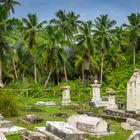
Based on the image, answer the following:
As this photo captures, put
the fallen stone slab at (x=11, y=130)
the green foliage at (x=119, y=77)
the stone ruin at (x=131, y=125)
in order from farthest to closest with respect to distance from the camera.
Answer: the green foliage at (x=119, y=77)
the stone ruin at (x=131, y=125)
the fallen stone slab at (x=11, y=130)

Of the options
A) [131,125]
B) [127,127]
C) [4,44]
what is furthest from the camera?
[4,44]

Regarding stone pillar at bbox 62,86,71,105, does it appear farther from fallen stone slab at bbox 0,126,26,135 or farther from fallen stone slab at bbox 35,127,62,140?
fallen stone slab at bbox 35,127,62,140

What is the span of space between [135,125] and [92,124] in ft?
7.00

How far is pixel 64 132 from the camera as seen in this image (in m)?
12.9

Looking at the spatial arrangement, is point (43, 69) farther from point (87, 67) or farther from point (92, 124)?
point (92, 124)

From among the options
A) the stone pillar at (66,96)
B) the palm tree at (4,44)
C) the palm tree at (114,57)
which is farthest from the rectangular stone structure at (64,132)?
the palm tree at (114,57)

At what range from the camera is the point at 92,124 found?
14688 millimetres

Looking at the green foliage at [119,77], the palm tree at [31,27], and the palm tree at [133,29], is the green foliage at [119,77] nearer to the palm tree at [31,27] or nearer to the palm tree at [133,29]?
the palm tree at [133,29]

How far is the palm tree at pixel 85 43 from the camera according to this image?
165 ft

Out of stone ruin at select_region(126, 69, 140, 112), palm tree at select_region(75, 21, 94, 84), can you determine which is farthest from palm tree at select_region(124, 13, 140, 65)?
stone ruin at select_region(126, 69, 140, 112)

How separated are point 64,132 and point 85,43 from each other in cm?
3752

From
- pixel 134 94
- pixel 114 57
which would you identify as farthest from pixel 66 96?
pixel 114 57

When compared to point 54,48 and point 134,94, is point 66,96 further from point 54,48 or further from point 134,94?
Answer: point 54,48

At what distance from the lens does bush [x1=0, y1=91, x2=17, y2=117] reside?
20.0 meters
